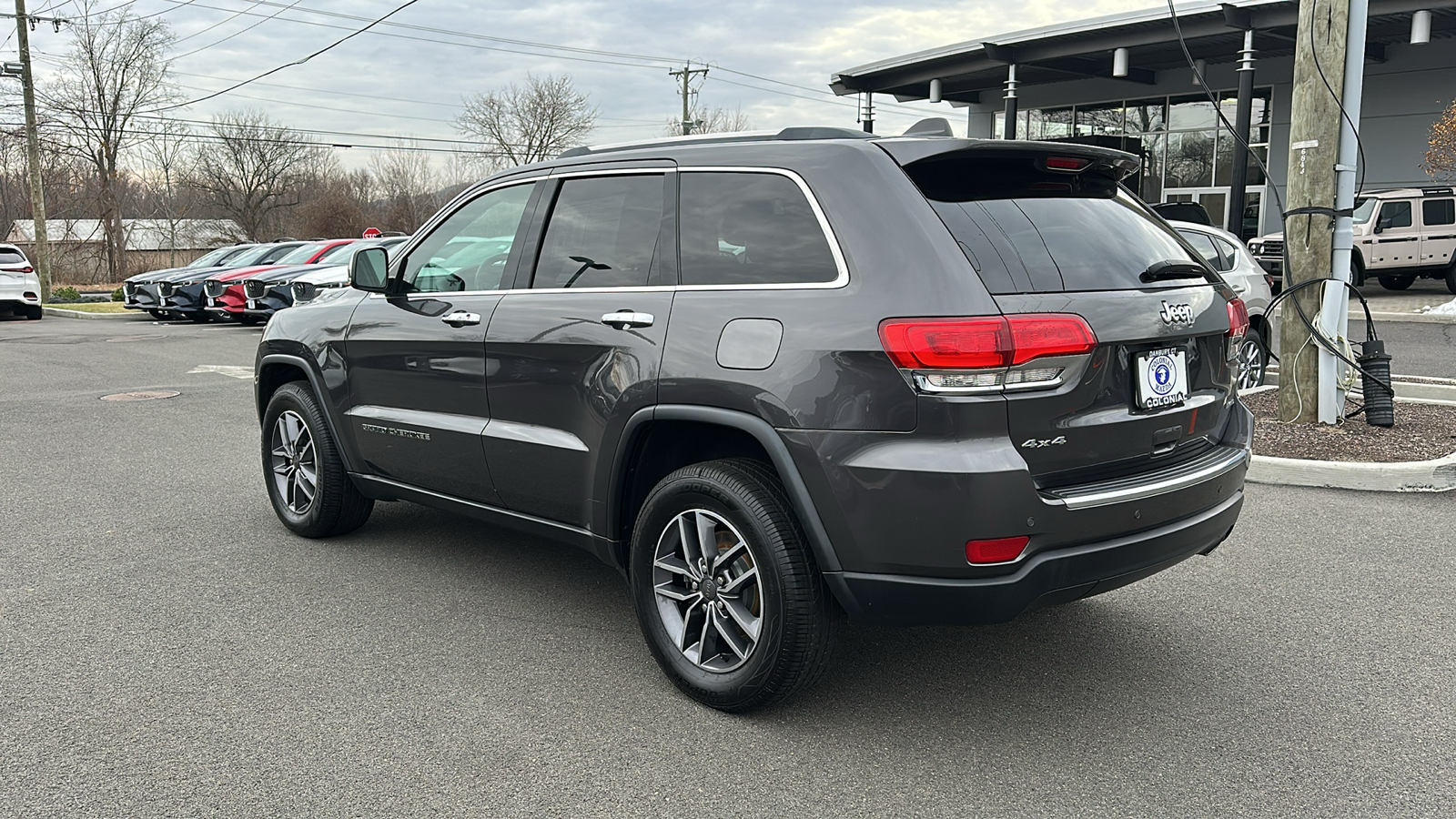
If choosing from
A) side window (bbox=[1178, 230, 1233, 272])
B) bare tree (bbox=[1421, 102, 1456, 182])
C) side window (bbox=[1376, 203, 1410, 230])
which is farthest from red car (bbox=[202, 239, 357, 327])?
bare tree (bbox=[1421, 102, 1456, 182])

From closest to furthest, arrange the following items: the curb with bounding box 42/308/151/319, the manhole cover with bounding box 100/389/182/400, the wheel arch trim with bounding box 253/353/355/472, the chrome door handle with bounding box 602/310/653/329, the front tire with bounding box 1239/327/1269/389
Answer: the chrome door handle with bounding box 602/310/653/329
the wheel arch trim with bounding box 253/353/355/472
the front tire with bounding box 1239/327/1269/389
the manhole cover with bounding box 100/389/182/400
the curb with bounding box 42/308/151/319

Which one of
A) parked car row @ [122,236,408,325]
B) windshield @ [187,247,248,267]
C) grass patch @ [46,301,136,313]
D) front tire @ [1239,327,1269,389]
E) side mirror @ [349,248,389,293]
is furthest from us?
grass patch @ [46,301,136,313]

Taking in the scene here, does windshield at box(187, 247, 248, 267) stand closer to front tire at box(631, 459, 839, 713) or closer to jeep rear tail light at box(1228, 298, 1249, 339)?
front tire at box(631, 459, 839, 713)

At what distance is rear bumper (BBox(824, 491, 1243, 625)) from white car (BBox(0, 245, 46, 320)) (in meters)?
25.9

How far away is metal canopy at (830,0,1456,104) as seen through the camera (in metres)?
23.1

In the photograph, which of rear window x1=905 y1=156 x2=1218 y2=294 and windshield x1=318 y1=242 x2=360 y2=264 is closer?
rear window x1=905 y1=156 x2=1218 y2=294

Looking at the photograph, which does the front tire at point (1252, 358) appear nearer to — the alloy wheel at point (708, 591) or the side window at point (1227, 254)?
the side window at point (1227, 254)

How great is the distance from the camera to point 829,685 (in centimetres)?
374

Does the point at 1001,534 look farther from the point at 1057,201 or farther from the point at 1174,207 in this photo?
the point at 1174,207

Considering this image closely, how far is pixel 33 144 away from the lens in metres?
29.2

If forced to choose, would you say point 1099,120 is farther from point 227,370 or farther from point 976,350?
point 976,350

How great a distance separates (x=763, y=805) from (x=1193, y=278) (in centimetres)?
222

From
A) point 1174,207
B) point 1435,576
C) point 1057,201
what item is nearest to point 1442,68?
point 1174,207

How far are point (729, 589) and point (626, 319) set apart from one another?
0.97 meters
